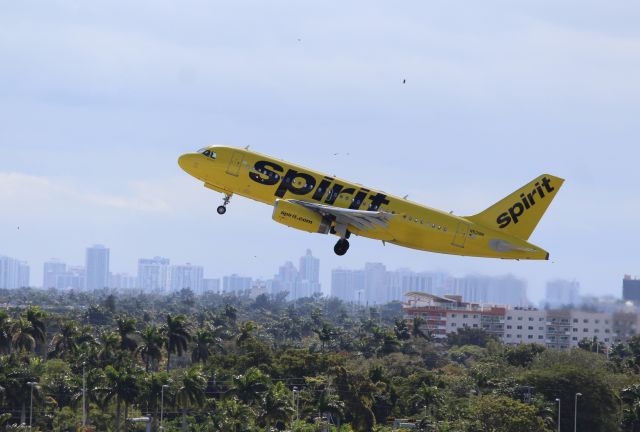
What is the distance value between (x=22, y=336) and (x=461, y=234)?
95013 mm

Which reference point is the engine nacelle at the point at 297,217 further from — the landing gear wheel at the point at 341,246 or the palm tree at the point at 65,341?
the palm tree at the point at 65,341

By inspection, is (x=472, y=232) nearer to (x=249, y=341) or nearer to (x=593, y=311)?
(x=593, y=311)

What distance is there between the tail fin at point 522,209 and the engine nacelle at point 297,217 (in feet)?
37.3

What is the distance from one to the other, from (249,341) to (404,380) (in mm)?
25438

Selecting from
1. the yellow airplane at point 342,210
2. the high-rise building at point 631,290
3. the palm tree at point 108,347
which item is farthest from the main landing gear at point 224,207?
the palm tree at point 108,347

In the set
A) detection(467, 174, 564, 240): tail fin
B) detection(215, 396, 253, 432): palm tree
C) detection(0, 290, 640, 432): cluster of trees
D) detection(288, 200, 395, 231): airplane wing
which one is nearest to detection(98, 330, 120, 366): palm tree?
detection(0, 290, 640, 432): cluster of trees

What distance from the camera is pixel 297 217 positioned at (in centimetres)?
8475

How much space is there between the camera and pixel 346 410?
14062 cm

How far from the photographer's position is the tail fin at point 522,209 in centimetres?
8800

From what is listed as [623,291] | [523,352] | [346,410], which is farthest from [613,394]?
[623,291]

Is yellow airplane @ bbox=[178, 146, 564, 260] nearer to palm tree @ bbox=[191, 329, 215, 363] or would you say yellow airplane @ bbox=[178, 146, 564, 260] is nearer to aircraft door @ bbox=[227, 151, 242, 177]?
aircraft door @ bbox=[227, 151, 242, 177]

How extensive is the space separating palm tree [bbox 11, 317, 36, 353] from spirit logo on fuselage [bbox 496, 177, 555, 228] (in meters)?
95.4

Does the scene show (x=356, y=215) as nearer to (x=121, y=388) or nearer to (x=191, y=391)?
(x=191, y=391)

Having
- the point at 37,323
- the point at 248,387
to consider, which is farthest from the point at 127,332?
the point at 248,387
